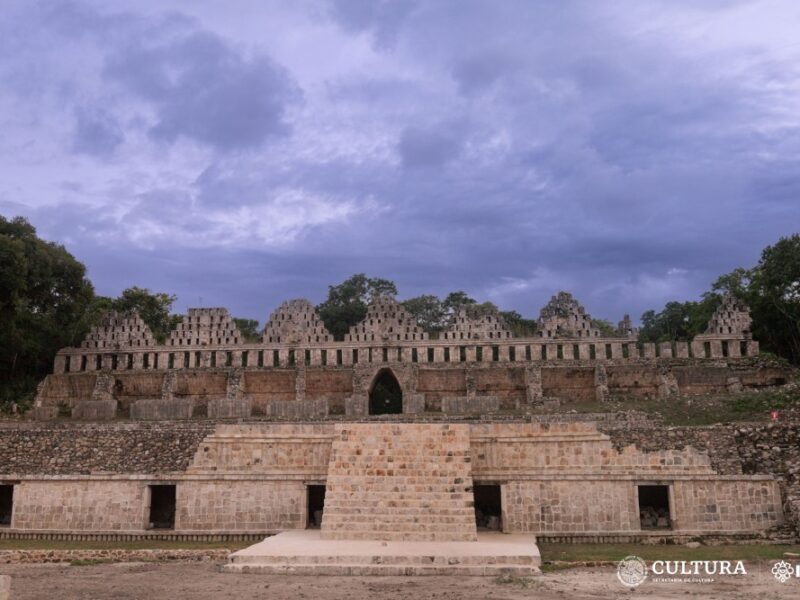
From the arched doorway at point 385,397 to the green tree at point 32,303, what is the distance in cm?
1514

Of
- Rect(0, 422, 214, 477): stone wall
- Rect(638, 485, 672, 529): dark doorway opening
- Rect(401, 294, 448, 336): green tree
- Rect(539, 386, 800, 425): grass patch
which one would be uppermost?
Rect(401, 294, 448, 336): green tree

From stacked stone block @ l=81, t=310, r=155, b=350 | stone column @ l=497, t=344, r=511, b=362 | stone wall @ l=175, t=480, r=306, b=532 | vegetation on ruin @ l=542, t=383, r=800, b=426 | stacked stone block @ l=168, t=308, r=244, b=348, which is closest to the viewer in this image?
stone wall @ l=175, t=480, r=306, b=532

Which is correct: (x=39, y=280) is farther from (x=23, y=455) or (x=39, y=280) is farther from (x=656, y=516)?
(x=656, y=516)

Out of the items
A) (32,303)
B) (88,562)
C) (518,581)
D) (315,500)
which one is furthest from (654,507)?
(32,303)

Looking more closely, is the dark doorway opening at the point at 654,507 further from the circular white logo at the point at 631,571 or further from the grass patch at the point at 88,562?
the grass patch at the point at 88,562

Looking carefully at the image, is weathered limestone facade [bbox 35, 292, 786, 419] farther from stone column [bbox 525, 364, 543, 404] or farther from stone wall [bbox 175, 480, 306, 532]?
stone wall [bbox 175, 480, 306, 532]

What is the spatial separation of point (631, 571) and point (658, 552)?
2.81 metres

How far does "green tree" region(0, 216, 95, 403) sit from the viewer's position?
3225cm

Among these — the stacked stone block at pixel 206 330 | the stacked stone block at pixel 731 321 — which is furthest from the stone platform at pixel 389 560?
the stacked stone block at pixel 731 321

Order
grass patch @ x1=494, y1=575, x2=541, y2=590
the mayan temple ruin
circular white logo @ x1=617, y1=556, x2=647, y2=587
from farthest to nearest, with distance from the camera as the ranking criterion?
the mayan temple ruin < circular white logo @ x1=617, y1=556, x2=647, y2=587 < grass patch @ x1=494, y1=575, x2=541, y2=590

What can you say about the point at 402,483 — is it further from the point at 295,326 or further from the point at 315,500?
the point at 295,326

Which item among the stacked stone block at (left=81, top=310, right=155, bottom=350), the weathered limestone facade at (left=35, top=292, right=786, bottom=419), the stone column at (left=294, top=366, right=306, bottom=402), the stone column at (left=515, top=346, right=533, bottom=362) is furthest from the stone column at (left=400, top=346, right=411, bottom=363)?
the stacked stone block at (left=81, top=310, right=155, bottom=350)

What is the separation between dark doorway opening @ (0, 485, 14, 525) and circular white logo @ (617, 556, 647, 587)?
54.0ft

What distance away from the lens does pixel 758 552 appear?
50.2 feet
